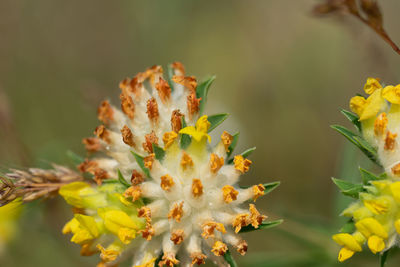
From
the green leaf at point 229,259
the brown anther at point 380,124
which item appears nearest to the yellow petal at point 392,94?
the brown anther at point 380,124

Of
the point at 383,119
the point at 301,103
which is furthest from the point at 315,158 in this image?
the point at 383,119

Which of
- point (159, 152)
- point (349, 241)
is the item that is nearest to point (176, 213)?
point (159, 152)

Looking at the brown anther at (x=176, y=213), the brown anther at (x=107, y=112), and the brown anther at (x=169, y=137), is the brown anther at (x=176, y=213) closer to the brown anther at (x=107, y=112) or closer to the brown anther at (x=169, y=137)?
the brown anther at (x=169, y=137)

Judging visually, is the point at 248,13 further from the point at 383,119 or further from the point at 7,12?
the point at 383,119

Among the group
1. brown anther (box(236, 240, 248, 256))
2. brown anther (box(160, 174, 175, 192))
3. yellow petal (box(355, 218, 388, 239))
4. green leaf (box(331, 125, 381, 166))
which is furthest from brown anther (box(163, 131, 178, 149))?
yellow petal (box(355, 218, 388, 239))

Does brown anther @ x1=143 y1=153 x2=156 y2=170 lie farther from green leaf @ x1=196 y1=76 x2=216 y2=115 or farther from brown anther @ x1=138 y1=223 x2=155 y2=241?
green leaf @ x1=196 y1=76 x2=216 y2=115
